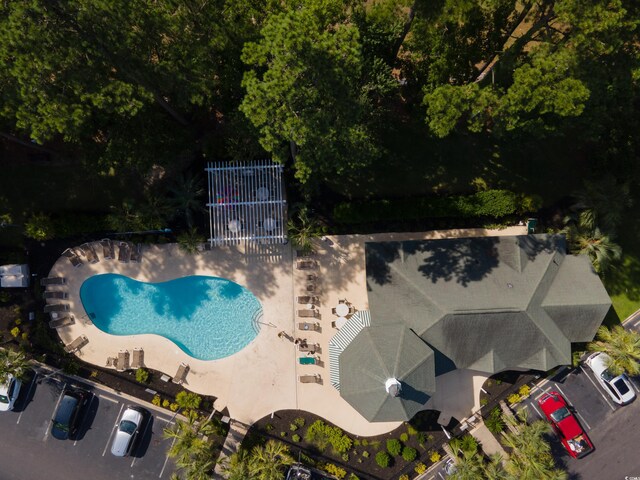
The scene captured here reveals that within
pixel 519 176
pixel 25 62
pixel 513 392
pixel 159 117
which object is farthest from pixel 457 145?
pixel 25 62

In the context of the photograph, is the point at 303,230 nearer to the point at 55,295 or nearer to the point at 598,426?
the point at 55,295

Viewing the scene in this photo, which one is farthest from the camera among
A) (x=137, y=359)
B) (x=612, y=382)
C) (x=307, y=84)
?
(x=137, y=359)

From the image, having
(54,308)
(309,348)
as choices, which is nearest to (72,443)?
(54,308)

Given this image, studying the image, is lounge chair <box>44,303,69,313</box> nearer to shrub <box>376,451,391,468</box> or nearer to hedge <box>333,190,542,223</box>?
hedge <box>333,190,542,223</box>

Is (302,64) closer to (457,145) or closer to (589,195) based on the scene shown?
(457,145)

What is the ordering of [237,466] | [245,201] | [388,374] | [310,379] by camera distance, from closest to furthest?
[388,374], [237,466], [245,201], [310,379]

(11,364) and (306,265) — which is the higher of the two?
(306,265)

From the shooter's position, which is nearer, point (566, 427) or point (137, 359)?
point (566, 427)
